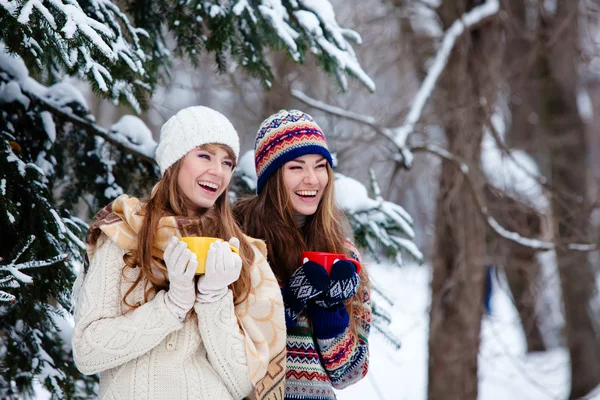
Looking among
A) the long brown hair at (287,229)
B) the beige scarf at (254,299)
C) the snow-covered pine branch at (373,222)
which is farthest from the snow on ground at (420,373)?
the beige scarf at (254,299)

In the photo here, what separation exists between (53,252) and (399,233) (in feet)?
6.03

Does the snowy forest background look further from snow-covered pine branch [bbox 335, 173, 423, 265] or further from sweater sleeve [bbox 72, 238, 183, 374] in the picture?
sweater sleeve [bbox 72, 238, 183, 374]

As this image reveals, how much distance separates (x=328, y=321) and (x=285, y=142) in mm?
753

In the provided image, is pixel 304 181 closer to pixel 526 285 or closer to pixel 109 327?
pixel 109 327

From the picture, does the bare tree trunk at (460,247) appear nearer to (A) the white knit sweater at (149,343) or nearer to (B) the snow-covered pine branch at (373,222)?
(B) the snow-covered pine branch at (373,222)

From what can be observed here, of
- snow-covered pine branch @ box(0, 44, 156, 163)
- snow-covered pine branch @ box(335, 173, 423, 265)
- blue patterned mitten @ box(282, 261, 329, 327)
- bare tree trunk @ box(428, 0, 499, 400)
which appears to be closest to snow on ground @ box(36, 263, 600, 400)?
bare tree trunk @ box(428, 0, 499, 400)

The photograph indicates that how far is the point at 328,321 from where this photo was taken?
2742 millimetres

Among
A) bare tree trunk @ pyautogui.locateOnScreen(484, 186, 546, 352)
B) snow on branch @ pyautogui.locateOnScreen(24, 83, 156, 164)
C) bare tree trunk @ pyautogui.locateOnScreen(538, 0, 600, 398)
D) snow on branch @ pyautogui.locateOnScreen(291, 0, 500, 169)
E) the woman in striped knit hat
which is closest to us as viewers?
the woman in striped knit hat

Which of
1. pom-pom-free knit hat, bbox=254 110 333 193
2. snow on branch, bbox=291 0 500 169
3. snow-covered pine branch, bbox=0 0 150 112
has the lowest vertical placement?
pom-pom-free knit hat, bbox=254 110 333 193

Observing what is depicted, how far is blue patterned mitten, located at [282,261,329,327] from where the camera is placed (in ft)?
8.64

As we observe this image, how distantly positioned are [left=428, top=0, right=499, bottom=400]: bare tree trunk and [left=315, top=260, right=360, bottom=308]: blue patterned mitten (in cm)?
309

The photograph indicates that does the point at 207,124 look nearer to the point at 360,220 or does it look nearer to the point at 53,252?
the point at 53,252

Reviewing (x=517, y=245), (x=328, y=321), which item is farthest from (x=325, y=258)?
(x=517, y=245)

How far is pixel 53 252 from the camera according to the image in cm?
300
